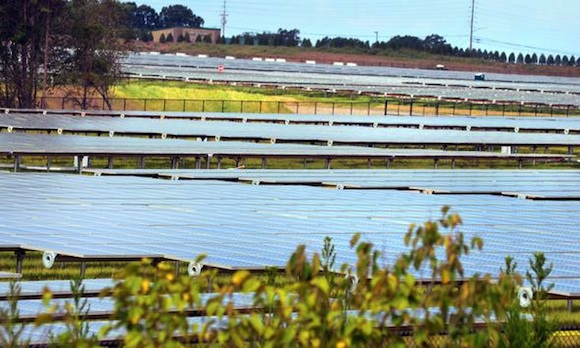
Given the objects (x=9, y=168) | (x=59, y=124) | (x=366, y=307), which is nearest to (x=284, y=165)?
(x=59, y=124)

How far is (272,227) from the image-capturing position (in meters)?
24.9

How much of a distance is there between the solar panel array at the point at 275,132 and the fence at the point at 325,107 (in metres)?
21.0

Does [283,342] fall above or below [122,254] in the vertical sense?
above

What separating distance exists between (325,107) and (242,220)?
83.5 m

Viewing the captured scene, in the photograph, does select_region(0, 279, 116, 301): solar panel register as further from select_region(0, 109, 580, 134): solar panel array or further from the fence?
the fence

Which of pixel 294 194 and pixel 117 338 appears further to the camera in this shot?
pixel 294 194

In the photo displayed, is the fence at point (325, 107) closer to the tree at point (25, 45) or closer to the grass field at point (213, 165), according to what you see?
the grass field at point (213, 165)

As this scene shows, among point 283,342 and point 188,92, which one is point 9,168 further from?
point 188,92

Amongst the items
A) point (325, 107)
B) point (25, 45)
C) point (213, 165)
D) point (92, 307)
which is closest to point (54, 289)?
point (92, 307)

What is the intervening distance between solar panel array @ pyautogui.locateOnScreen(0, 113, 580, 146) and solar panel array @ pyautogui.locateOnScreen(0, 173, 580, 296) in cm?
1916

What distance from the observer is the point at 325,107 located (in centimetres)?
10912

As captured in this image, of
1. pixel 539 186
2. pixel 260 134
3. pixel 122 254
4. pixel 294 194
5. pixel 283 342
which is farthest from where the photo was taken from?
pixel 260 134

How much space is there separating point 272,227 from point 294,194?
24.6ft

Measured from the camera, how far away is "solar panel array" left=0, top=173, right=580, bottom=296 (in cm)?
2129
